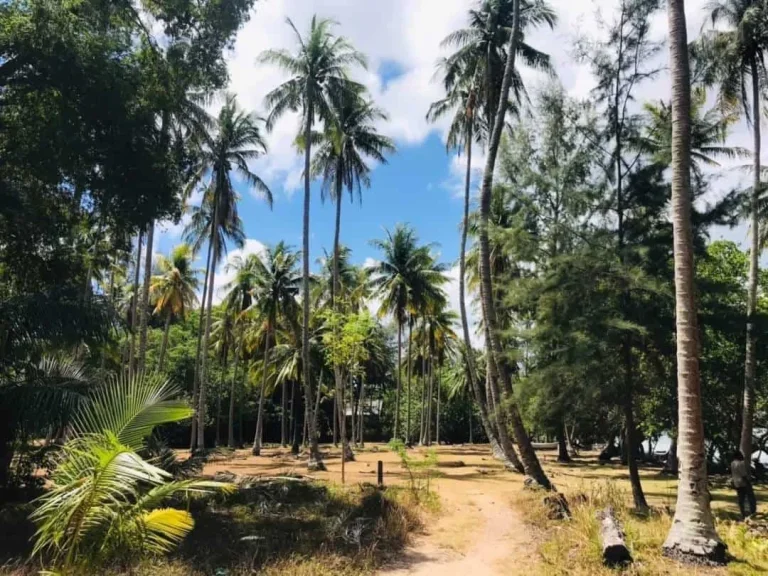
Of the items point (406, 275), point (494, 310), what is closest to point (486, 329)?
point (494, 310)

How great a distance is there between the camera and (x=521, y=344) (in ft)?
45.9

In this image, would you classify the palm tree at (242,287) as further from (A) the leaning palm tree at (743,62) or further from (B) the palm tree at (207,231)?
(A) the leaning palm tree at (743,62)

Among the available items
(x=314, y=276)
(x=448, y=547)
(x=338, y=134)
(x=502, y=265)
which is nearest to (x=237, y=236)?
(x=314, y=276)

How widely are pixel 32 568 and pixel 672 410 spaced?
12275mm

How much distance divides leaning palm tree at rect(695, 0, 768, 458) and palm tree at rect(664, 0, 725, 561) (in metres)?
7.84

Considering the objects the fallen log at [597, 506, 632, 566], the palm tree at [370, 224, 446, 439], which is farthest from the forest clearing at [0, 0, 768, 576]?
the palm tree at [370, 224, 446, 439]

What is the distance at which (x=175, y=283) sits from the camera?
105ft

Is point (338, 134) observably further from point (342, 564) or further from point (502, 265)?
point (342, 564)

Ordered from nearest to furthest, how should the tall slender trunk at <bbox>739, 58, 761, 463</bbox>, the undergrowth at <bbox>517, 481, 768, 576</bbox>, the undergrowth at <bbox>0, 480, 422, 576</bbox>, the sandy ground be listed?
the undergrowth at <bbox>517, 481, 768, 576</bbox>
the undergrowth at <bbox>0, 480, 422, 576</bbox>
the sandy ground
the tall slender trunk at <bbox>739, 58, 761, 463</bbox>

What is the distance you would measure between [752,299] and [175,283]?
27455 mm

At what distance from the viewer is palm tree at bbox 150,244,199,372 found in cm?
3183

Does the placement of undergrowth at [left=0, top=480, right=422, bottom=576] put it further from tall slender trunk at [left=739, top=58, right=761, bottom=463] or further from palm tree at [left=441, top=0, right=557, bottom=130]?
palm tree at [left=441, top=0, right=557, bottom=130]

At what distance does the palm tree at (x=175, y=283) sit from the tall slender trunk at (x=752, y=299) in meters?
26.7

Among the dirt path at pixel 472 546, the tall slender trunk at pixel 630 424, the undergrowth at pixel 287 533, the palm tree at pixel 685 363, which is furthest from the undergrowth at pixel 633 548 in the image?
the undergrowth at pixel 287 533
